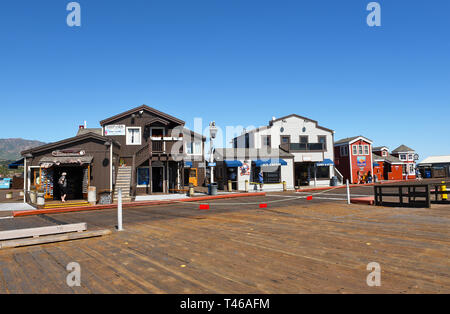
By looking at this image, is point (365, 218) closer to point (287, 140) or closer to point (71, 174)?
point (71, 174)

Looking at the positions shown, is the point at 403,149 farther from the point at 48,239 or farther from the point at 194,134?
the point at 48,239

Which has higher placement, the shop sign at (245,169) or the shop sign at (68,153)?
the shop sign at (68,153)

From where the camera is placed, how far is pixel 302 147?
35.7 meters

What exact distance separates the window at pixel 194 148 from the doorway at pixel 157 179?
4.62 meters

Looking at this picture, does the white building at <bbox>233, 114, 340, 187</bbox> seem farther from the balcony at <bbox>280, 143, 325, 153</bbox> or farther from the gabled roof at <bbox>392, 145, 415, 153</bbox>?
the gabled roof at <bbox>392, 145, 415, 153</bbox>

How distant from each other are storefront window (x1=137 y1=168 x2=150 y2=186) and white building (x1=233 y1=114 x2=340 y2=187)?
50.1ft

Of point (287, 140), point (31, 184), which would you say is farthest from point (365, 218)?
point (287, 140)

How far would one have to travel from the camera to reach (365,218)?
10.7 metres

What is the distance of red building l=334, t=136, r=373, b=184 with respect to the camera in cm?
3994

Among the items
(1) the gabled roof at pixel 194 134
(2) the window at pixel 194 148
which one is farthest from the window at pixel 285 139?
(2) the window at pixel 194 148

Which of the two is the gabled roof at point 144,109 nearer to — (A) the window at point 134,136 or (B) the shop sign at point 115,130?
(B) the shop sign at point 115,130

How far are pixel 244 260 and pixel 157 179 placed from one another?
23.0 meters

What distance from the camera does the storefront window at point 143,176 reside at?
2601 cm
